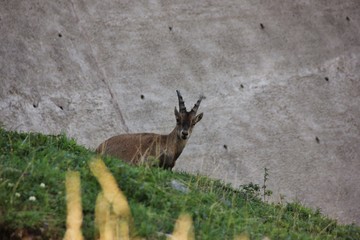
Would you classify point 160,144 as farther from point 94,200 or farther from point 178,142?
point 94,200

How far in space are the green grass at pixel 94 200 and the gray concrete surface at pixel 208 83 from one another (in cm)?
815

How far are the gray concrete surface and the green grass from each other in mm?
8146

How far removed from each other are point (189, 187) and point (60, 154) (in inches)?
60.3

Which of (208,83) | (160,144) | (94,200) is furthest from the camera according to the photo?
(208,83)

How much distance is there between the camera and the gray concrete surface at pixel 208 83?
18.7m

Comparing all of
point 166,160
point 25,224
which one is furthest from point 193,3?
point 25,224

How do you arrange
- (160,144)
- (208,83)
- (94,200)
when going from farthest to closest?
(208,83) < (160,144) < (94,200)

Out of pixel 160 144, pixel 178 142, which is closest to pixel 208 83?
pixel 178 142

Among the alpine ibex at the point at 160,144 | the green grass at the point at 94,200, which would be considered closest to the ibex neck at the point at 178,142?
the alpine ibex at the point at 160,144

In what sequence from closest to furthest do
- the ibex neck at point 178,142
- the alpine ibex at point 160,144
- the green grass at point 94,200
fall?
the green grass at point 94,200, the alpine ibex at point 160,144, the ibex neck at point 178,142

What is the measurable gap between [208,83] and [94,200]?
12564 mm

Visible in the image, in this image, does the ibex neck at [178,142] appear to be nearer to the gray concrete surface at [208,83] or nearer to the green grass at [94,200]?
the green grass at [94,200]

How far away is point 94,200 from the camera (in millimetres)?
8008

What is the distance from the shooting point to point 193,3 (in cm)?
2139
